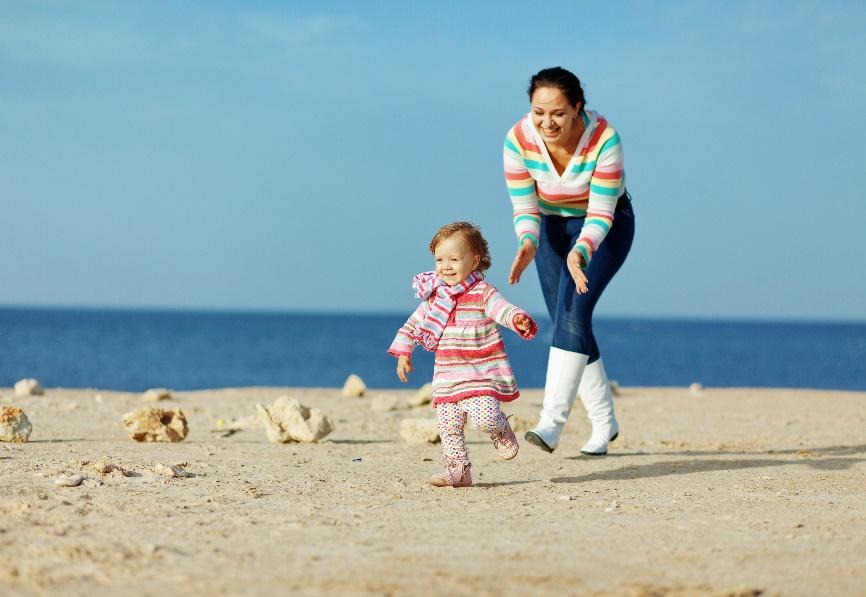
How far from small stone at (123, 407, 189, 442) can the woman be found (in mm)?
2402

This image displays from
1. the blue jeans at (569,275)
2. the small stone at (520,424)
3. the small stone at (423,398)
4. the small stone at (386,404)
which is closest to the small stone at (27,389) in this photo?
the small stone at (386,404)

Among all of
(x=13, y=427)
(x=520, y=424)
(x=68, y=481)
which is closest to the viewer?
(x=68, y=481)

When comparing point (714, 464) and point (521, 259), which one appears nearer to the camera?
point (521, 259)

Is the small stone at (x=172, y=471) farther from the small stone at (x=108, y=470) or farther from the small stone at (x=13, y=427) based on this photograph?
the small stone at (x=13, y=427)

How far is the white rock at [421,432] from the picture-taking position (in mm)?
6586

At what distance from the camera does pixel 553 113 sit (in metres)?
5.18

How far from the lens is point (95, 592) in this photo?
2770mm

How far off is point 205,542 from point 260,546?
200 mm

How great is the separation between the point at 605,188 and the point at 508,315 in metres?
1.11

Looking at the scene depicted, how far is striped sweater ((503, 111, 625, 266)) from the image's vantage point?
5.32 metres

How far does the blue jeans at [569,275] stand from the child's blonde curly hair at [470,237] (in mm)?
757

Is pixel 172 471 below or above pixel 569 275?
below

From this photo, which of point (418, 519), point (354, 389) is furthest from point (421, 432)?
point (354, 389)

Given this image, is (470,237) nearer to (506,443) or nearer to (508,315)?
(508,315)
